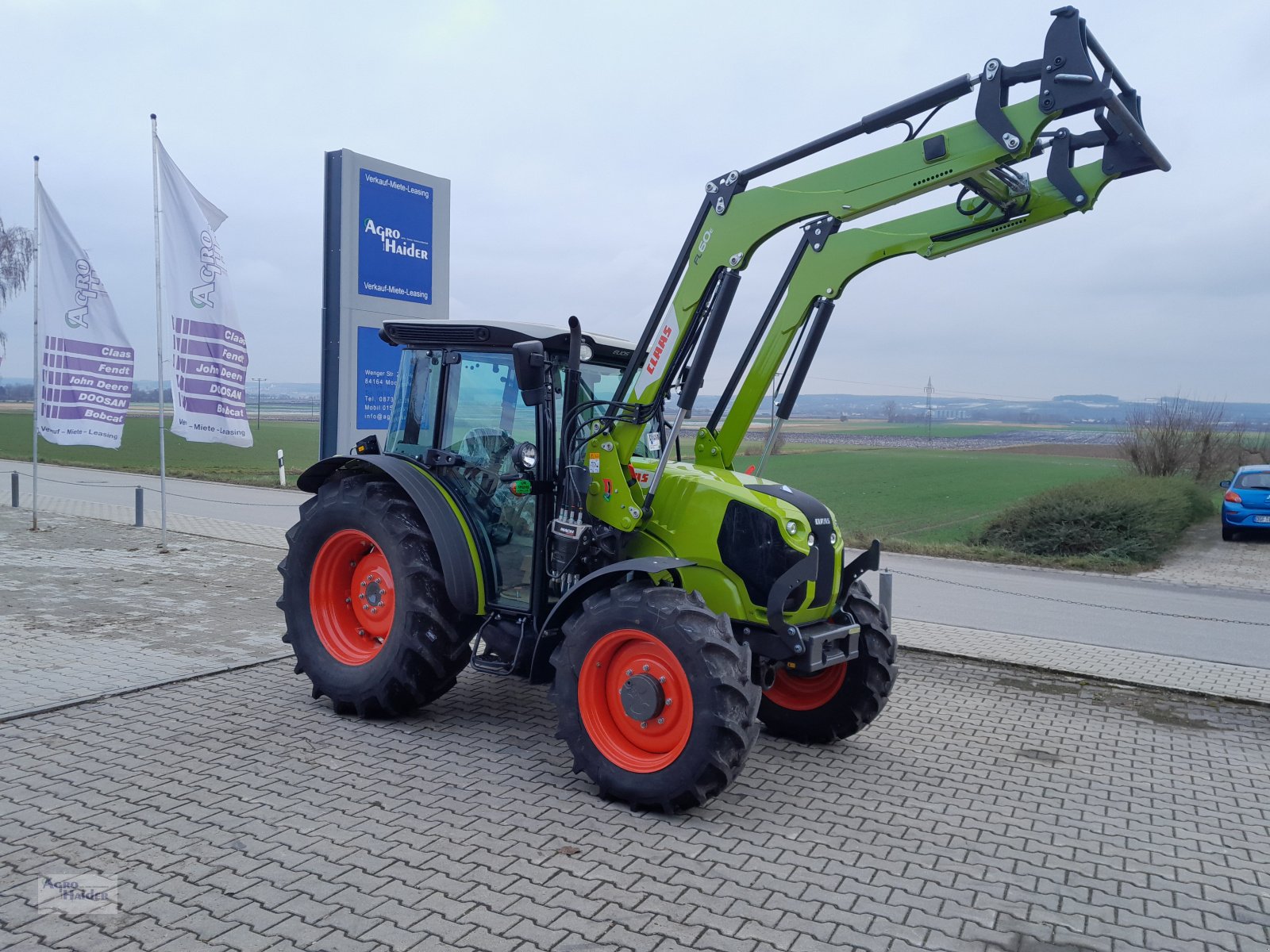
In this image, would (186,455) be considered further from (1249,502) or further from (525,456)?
(525,456)

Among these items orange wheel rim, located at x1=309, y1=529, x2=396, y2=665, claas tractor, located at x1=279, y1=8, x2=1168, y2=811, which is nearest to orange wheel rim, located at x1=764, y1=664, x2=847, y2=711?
claas tractor, located at x1=279, y1=8, x2=1168, y2=811

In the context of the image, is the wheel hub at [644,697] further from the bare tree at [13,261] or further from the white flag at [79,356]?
the bare tree at [13,261]

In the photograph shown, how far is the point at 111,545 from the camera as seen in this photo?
12570 mm

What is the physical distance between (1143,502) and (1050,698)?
474 inches

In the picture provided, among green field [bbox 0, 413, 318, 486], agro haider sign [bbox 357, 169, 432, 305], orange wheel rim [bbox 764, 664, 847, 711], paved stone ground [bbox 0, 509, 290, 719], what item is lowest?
green field [bbox 0, 413, 318, 486]

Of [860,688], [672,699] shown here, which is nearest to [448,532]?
[672,699]

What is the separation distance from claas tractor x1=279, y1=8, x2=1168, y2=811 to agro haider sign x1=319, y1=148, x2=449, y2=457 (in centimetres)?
258

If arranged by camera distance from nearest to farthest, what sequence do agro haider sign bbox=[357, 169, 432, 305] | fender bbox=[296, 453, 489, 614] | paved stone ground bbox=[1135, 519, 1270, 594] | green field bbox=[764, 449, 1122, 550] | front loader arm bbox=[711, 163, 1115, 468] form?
front loader arm bbox=[711, 163, 1115, 468]
fender bbox=[296, 453, 489, 614]
agro haider sign bbox=[357, 169, 432, 305]
paved stone ground bbox=[1135, 519, 1270, 594]
green field bbox=[764, 449, 1122, 550]

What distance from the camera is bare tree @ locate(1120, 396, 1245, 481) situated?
1010 inches

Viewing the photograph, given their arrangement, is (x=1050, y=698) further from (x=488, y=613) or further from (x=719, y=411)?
(x=488, y=613)

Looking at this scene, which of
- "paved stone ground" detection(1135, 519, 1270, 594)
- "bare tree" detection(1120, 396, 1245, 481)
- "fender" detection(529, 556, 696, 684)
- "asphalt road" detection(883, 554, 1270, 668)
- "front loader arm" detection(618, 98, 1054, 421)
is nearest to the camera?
"front loader arm" detection(618, 98, 1054, 421)

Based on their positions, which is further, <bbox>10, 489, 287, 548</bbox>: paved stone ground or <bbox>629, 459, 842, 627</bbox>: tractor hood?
<bbox>10, 489, 287, 548</bbox>: paved stone ground

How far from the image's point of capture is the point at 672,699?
185 inches

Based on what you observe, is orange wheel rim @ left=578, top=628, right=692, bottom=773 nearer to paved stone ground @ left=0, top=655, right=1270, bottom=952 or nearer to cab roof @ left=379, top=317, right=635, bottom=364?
paved stone ground @ left=0, top=655, right=1270, bottom=952
